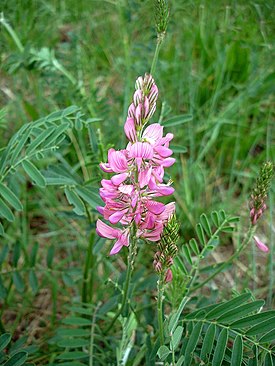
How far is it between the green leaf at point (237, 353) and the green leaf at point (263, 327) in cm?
3

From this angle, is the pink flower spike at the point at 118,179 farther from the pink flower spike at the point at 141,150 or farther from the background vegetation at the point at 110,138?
the background vegetation at the point at 110,138

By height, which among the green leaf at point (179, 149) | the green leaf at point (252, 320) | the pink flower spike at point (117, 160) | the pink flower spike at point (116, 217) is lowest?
the green leaf at point (252, 320)

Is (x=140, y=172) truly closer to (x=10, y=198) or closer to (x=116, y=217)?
(x=116, y=217)

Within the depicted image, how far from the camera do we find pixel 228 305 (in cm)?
133

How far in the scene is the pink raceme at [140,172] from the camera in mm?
1096

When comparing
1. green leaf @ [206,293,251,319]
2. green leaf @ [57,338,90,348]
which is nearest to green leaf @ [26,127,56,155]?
green leaf @ [57,338,90,348]

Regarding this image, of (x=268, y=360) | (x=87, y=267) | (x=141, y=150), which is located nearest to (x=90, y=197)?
(x=87, y=267)

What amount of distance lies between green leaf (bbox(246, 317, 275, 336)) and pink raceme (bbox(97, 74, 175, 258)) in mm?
322

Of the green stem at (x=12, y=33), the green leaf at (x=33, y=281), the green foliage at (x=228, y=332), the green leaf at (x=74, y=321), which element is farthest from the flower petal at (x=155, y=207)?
the green stem at (x=12, y=33)

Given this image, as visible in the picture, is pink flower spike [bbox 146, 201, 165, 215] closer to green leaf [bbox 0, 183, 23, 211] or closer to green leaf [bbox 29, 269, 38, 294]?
green leaf [bbox 0, 183, 23, 211]

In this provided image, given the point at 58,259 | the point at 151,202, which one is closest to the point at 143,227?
the point at 151,202

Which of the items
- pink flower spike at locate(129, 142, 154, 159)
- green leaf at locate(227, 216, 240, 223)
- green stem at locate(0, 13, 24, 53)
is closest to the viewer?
pink flower spike at locate(129, 142, 154, 159)

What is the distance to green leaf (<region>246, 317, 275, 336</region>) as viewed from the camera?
126 centimetres

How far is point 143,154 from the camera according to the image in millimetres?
1083
